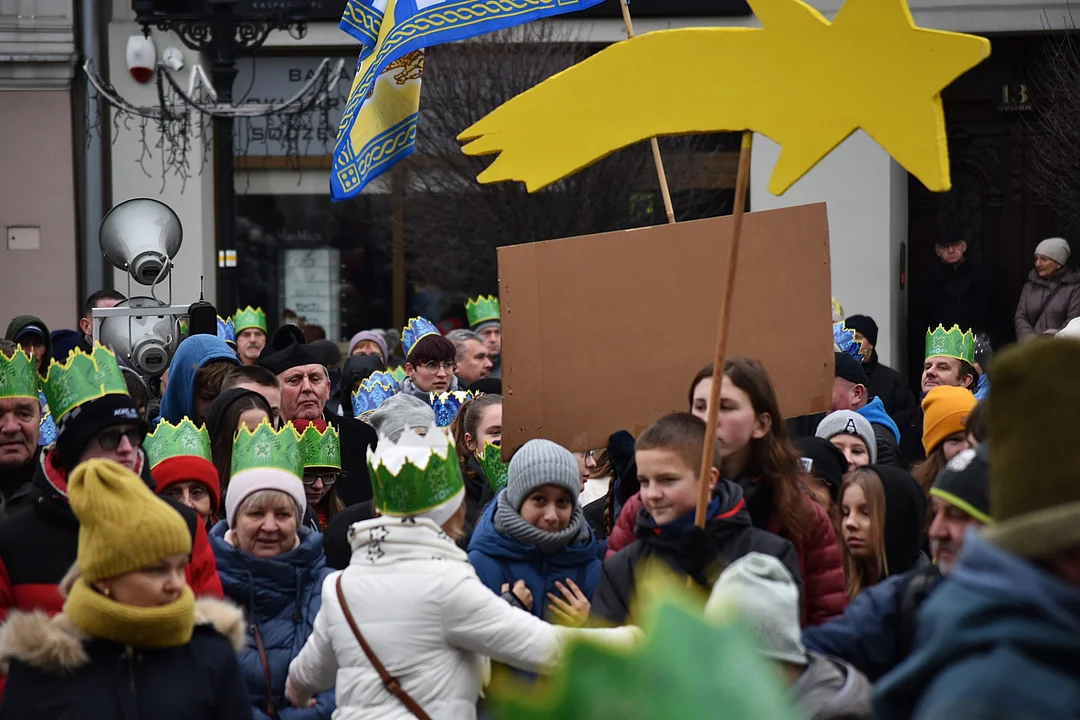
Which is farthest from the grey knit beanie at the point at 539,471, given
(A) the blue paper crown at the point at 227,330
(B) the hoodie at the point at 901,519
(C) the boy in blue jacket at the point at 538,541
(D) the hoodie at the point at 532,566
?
(A) the blue paper crown at the point at 227,330

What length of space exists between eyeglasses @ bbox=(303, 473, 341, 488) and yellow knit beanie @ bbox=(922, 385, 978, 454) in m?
2.33

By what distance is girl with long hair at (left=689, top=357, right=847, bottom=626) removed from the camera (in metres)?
4.43

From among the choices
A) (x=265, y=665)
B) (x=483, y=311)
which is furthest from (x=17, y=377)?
(x=483, y=311)

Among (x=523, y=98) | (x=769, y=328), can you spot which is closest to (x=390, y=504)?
(x=523, y=98)

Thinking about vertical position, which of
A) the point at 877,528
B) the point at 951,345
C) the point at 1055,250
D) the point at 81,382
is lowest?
the point at 877,528

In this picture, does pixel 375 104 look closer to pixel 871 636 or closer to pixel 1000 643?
pixel 871 636

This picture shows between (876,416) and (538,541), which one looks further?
(876,416)

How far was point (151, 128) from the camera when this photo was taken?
1623 cm

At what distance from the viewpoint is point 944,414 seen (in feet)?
20.9

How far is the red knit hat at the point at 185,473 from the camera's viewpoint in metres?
5.58

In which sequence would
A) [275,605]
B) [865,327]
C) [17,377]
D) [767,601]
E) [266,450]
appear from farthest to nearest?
[865,327]
[17,377]
[266,450]
[275,605]
[767,601]

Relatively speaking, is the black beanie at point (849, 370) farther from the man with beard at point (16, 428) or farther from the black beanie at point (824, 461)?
the man with beard at point (16, 428)

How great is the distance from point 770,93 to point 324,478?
3.11 m

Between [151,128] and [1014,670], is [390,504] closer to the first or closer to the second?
[1014,670]
